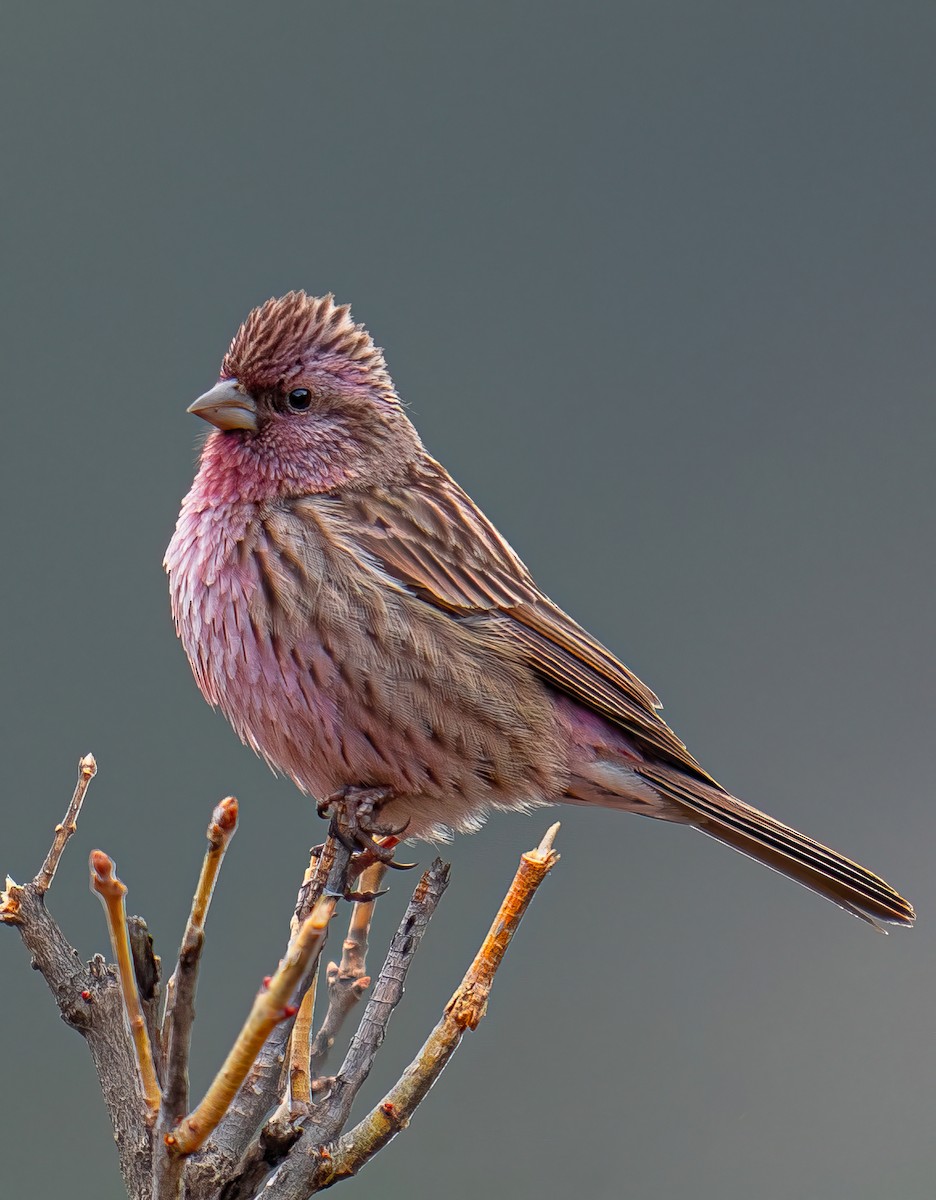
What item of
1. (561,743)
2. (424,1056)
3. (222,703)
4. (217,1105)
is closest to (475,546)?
(561,743)

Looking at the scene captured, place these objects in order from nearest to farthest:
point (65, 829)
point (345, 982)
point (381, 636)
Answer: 1. point (65, 829)
2. point (345, 982)
3. point (381, 636)

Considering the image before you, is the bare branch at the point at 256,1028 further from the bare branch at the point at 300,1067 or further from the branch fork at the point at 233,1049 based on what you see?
the bare branch at the point at 300,1067

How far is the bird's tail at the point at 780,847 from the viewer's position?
337 centimetres

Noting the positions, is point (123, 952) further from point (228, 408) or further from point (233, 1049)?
point (228, 408)

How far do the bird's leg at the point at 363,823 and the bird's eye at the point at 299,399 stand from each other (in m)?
0.98

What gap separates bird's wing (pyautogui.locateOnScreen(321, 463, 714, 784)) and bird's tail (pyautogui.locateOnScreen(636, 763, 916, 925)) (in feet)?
0.24

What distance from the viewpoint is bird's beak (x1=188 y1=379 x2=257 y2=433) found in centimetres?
323

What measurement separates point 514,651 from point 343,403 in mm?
780

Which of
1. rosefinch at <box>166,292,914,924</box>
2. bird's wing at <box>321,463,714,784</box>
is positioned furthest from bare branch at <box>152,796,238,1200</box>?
bird's wing at <box>321,463,714,784</box>

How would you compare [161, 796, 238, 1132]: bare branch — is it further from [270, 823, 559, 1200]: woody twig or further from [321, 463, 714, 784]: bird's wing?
[321, 463, 714, 784]: bird's wing

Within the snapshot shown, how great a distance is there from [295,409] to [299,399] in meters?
0.03

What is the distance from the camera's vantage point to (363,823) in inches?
118

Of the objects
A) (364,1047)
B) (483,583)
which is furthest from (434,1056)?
(483,583)

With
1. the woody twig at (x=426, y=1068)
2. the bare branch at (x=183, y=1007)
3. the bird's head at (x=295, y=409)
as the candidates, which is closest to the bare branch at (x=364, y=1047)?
the woody twig at (x=426, y=1068)
